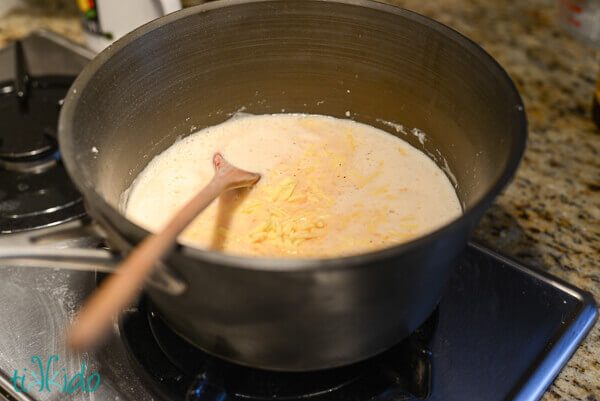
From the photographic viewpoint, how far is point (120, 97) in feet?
2.56

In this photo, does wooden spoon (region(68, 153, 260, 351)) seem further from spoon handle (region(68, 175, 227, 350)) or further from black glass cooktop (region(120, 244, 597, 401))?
black glass cooktop (region(120, 244, 597, 401))

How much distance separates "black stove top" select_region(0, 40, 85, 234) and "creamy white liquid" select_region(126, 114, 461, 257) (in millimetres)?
144

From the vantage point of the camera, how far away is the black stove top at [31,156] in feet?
3.03

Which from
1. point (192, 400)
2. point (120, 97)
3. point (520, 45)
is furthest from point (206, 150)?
point (520, 45)

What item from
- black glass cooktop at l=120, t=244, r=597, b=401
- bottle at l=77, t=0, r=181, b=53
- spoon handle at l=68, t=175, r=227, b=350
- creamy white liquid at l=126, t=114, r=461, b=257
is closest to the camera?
spoon handle at l=68, t=175, r=227, b=350

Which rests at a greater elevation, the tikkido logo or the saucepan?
the saucepan

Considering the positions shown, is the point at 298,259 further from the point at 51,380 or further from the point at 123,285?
the point at 51,380

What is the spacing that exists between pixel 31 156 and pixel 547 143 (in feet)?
3.15

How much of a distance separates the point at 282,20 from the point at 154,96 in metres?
0.23

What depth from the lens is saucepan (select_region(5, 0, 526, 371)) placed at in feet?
1.71

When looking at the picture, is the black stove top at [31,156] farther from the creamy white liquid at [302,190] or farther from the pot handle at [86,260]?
the pot handle at [86,260]

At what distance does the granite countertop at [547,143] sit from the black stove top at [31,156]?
12.6 inches

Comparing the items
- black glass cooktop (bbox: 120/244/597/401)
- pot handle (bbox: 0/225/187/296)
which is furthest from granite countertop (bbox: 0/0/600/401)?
pot handle (bbox: 0/225/187/296)

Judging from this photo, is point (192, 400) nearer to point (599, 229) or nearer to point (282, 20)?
point (282, 20)
